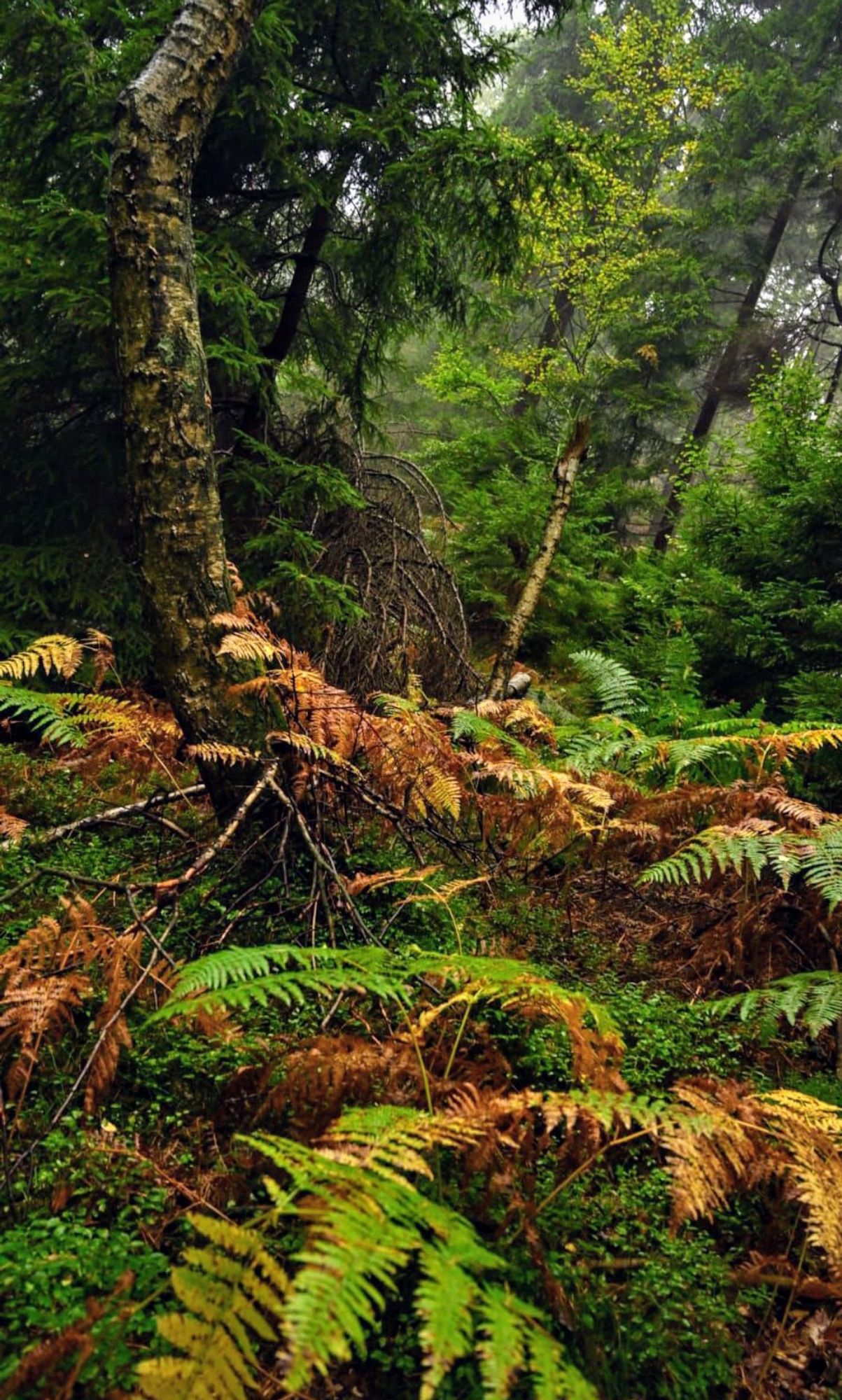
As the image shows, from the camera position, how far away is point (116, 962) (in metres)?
1.96

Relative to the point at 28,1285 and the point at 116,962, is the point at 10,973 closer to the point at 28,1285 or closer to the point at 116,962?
the point at 116,962

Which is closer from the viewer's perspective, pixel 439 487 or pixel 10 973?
pixel 10 973

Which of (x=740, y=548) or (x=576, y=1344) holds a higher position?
(x=740, y=548)

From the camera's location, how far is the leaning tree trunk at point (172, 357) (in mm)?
2607

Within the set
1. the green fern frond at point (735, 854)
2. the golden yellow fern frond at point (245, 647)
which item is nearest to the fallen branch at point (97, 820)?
the golden yellow fern frond at point (245, 647)

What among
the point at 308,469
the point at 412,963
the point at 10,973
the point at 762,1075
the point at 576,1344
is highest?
the point at 308,469

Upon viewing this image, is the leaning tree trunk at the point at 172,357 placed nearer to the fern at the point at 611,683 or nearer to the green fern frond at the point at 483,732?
the green fern frond at the point at 483,732

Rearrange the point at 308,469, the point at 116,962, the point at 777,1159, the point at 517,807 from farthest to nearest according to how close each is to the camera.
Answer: the point at 308,469 → the point at 517,807 → the point at 116,962 → the point at 777,1159

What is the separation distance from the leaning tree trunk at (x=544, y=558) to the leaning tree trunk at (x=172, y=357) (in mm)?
3174

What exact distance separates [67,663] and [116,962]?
1853 millimetres

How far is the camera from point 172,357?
265cm

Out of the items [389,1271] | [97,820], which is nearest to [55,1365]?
[389,1271]

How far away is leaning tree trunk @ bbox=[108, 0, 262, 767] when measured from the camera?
261 centimetres

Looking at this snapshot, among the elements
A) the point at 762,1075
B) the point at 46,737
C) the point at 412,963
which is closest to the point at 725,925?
the point at 762,1075
